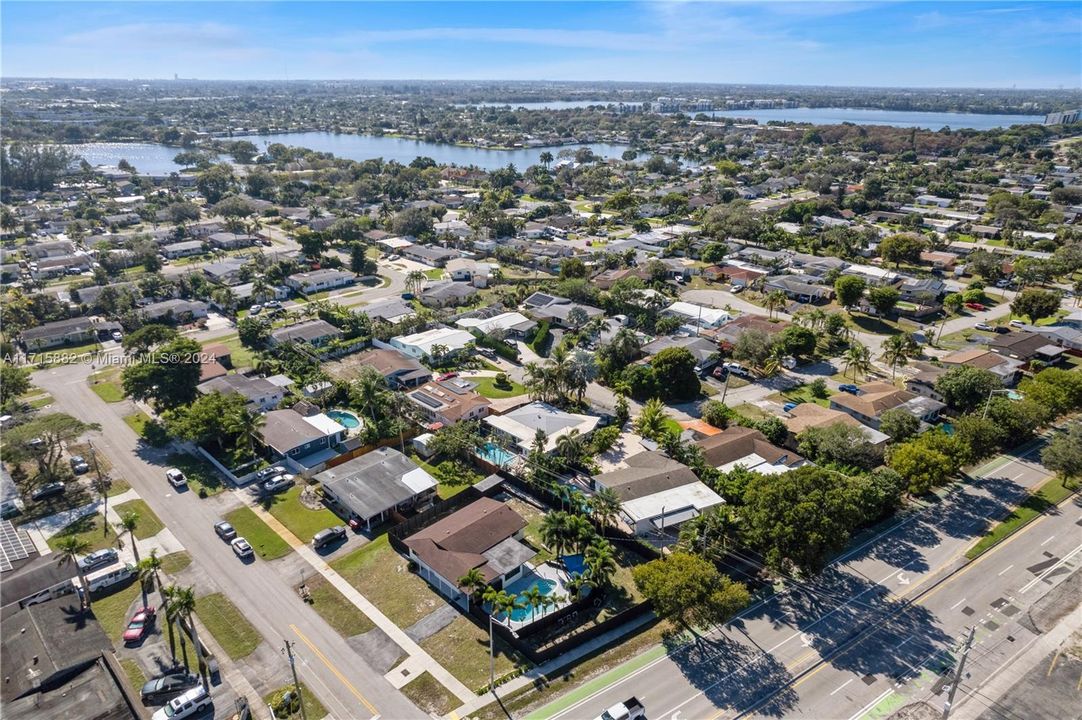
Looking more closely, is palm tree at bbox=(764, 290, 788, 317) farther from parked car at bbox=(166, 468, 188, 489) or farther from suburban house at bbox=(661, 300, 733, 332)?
parked car at bbox=(166, 468, 188, 489)

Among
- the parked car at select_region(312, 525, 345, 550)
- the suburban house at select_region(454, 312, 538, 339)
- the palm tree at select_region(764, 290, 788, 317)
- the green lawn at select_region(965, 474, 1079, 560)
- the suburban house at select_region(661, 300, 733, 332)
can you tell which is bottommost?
the parked car at select_region(312, 525, 345, 550)

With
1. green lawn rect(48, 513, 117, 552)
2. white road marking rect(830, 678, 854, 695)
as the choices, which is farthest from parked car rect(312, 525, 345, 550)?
white road marking rect(830, 678, 854, 695)

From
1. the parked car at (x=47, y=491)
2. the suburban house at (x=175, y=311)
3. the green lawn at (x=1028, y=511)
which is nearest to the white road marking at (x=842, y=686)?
the green lawn at (x=1028, y=511)

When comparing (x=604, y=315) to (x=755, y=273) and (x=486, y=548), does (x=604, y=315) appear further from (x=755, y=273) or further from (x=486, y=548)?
(x=486, y=548)

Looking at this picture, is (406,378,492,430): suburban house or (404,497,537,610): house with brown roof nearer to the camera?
(404,497,537,610): house with brown roof

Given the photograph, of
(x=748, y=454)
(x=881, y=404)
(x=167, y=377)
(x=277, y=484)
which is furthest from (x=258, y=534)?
(x=881, y=404)

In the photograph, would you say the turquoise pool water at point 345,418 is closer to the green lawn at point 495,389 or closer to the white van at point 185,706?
the green lawn at point 495,389

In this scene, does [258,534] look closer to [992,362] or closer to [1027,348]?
[992,362]
